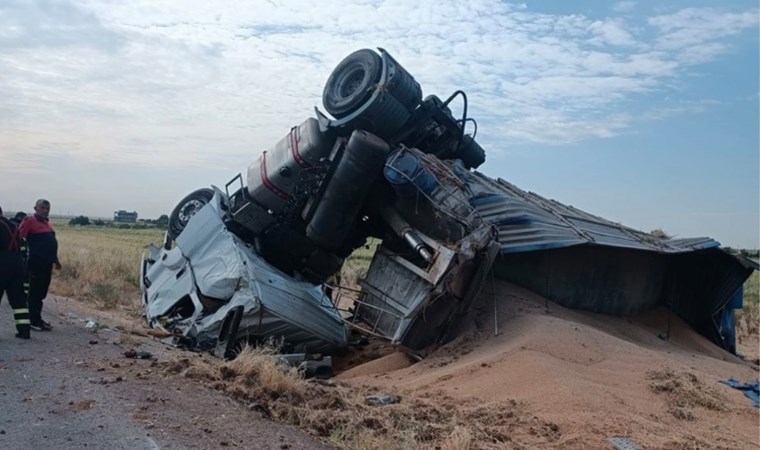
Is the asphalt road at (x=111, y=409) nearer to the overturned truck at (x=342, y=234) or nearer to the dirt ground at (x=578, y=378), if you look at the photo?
the overturned truck at (x=342, y=234)

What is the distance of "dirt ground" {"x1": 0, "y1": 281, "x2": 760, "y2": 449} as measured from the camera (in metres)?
5.51

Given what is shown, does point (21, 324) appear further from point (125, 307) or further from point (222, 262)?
point (125, 307)

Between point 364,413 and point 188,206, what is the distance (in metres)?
9.44

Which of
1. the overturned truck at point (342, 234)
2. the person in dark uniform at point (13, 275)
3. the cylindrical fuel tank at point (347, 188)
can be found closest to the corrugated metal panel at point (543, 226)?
the overturned truck at point (342, 234)

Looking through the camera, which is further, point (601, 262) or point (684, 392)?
point (601, 262)

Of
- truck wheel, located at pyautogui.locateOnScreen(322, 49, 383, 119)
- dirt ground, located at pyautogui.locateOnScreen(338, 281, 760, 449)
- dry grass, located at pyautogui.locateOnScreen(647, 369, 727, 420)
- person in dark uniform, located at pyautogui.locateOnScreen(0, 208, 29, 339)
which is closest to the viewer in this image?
dirt ground, located at pyautogui.locateOnScreen(338, 281, 760, 449)

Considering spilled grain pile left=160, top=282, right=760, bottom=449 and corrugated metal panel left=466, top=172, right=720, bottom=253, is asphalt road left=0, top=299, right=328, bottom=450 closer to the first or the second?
spilled grain pile left=160, top=282, right=760, bottom=449

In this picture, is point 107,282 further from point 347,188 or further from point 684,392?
point 684,392

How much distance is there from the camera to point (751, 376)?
9.25 meters

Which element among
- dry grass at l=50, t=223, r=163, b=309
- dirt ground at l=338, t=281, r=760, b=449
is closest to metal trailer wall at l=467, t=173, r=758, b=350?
dirt ground at l=338, t=281, r=760, b=449

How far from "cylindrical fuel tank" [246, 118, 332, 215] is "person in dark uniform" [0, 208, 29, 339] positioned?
404cm

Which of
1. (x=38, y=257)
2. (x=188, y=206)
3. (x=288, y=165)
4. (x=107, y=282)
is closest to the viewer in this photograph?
(x=38, y=257)

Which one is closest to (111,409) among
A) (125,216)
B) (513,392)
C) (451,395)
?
(451,395)

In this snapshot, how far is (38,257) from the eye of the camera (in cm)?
980
